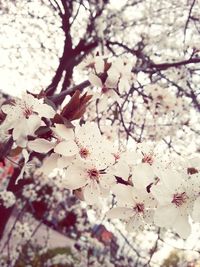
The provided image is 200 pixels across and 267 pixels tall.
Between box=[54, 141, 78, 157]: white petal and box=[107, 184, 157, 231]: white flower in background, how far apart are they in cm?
14

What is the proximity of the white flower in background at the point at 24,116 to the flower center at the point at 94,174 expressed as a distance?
8.1 inches

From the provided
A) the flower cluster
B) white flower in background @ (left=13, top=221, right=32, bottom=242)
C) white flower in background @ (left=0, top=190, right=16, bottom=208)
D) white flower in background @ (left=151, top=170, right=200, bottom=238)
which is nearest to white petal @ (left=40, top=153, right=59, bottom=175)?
the flower cluster

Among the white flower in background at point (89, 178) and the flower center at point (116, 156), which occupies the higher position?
the flower center at point (116, 156)

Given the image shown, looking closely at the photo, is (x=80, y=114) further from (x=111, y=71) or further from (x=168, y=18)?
(x=168, y=18)

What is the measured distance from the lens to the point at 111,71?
1800 millimetres

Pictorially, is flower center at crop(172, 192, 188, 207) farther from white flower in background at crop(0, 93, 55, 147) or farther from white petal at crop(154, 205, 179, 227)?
white flower in background at crop(0, 93, 55, 147)

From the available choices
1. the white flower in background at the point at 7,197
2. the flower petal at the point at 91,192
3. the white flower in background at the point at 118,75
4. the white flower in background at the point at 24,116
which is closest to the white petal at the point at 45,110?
the white flower in background at the point at 24,116

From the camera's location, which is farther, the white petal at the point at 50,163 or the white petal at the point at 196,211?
the white petal at the point at 50,163

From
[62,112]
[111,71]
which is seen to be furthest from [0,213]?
[62,112]

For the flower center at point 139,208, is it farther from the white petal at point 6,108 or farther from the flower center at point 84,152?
the white petal at point 6,108

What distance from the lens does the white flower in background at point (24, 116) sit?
1247 millimetres

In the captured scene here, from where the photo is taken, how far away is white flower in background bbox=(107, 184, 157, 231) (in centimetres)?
111

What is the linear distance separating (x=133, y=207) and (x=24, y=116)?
0.43 meters

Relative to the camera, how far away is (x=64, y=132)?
46.5 inches
